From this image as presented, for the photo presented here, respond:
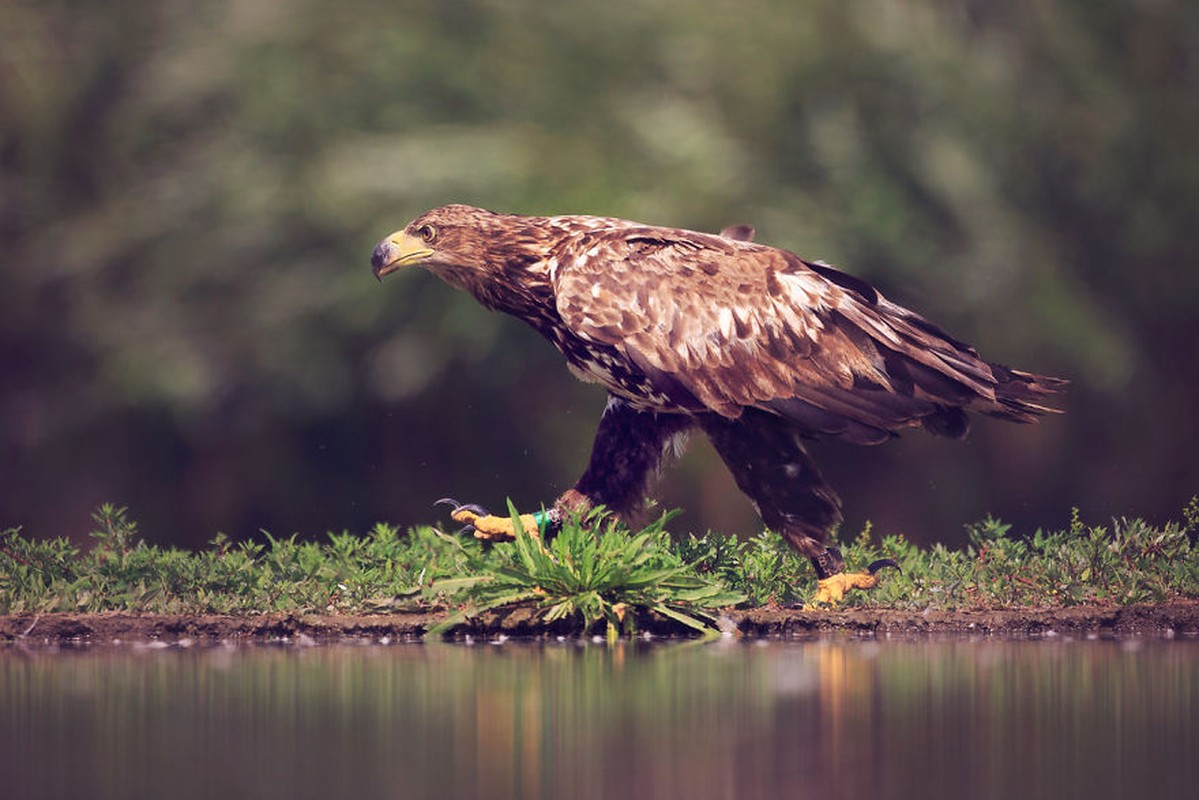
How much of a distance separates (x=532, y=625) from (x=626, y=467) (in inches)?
50.4

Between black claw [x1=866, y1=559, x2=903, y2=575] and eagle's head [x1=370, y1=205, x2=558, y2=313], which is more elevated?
eagle's head [x1=370, y1=205, x2=558, y2=313]

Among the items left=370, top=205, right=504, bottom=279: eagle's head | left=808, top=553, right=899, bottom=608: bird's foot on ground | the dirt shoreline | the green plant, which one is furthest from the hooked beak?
left=808, top=553, right=899, bottom=608: bird's foot on ground

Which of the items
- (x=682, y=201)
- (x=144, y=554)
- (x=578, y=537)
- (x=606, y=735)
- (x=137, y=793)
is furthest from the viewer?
(x=682, y=201)

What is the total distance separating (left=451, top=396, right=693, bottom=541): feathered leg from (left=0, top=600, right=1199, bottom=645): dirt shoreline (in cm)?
83

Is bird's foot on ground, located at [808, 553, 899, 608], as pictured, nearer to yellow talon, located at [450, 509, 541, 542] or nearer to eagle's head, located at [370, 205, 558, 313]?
yellow talon, located at [450, 509, 541, 542]

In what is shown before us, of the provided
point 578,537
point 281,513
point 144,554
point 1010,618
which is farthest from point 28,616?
point 1010,618

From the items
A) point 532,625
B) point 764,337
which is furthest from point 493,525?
point 764,337

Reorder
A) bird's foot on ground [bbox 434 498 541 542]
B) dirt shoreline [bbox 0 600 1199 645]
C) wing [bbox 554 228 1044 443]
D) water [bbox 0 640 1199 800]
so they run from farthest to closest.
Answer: bird's foot on ground [bbox 434 498 541 542] < wing [bbox 554 228 1044 443] < dirt shoreline [bbox 0 600 1199 645] < water [bbox 0 640 1199 800]

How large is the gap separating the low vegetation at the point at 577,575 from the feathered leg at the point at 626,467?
0.42 ft

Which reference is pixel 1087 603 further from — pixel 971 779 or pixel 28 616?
pixel 28 616

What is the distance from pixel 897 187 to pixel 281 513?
4656mm

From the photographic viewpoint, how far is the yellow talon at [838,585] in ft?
31.1

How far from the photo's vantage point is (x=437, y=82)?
42.3 feet

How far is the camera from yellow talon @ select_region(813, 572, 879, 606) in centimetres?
949
